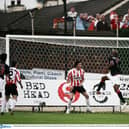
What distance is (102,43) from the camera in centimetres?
2159

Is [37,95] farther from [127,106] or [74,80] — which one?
[127,106]

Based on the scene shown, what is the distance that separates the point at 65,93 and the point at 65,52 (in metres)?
1.95

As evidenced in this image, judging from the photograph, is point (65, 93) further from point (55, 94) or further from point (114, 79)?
point (114, 79)

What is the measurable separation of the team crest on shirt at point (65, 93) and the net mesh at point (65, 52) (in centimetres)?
137

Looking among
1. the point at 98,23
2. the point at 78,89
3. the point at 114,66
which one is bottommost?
the point at 78,89

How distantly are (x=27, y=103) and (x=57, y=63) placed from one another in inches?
102

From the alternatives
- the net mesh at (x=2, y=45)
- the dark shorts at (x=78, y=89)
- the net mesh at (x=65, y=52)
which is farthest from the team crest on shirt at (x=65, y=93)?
the net mesh at (x=2, y=45)

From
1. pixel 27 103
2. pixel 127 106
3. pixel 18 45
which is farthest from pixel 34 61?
pixel 127 106

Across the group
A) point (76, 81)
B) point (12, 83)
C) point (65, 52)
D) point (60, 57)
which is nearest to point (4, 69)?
point (12, 83)

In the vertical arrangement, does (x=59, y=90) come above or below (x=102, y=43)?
below

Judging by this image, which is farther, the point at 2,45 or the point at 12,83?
the point at 2,45

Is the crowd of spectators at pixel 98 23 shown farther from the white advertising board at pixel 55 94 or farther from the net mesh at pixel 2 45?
the white advertising board at pixel 55 94

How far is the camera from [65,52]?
21047mm

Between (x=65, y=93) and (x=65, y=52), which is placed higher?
(x=65, y=52)
